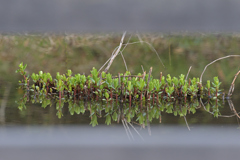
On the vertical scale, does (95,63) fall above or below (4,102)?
above

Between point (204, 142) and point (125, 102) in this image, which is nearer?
point (204, 142)

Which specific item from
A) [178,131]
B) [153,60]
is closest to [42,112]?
[178,131]

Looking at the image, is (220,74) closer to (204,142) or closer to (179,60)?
(179,60)

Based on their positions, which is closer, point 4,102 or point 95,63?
point 4,102

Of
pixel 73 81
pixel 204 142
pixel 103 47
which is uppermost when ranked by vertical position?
pixel 103 47

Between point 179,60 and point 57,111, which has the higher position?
point 179,60

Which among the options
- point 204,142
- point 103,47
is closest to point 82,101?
point 204,142

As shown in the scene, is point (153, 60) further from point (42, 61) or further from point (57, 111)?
point (57, 111)

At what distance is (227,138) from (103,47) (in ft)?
20.9

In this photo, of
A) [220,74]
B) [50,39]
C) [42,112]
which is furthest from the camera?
[50,39]

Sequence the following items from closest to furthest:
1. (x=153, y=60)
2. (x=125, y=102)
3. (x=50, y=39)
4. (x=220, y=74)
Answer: (x=125, y=102), (x=220, y=74), (x=153, y=60), (x=50, y=39)

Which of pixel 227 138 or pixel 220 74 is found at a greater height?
pixel 220 74

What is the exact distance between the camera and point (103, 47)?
9508 mm

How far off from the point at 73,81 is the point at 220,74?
7.46ft
